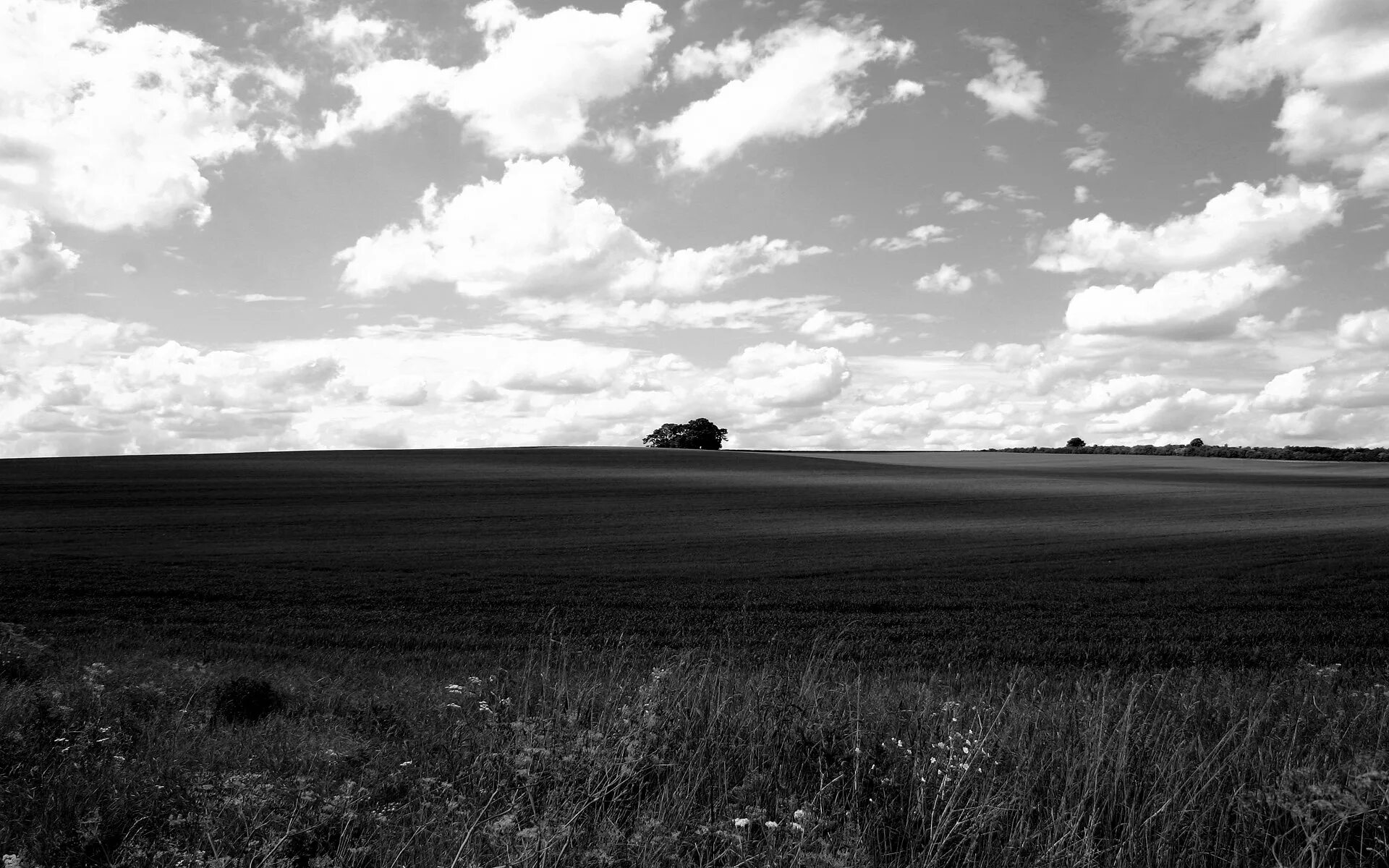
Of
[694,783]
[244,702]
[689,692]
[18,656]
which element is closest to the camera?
[694,783]

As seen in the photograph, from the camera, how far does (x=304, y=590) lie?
2184 cm

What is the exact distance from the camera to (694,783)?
19.5 feet

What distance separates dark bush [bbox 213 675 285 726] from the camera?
343 inches

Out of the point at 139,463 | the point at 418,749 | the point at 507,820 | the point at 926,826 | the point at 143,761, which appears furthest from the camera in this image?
the point at 139,463

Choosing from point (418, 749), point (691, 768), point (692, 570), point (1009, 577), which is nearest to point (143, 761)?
point (418, 749)

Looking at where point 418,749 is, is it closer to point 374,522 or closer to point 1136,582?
point 1136,582

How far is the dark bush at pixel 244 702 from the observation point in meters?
8.71

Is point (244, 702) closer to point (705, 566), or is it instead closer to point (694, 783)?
point (694, 783)

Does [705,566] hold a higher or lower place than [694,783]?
lower

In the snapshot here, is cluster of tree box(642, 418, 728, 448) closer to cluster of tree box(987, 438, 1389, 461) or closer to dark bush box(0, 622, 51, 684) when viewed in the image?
cluster of tree box(987, 438, 1389, 461)

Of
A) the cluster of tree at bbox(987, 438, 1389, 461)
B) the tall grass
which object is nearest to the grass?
the tall grass

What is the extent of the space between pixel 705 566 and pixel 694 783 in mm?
21167

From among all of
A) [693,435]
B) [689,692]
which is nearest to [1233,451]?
[693,435]

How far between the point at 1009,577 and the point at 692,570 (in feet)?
28.9
